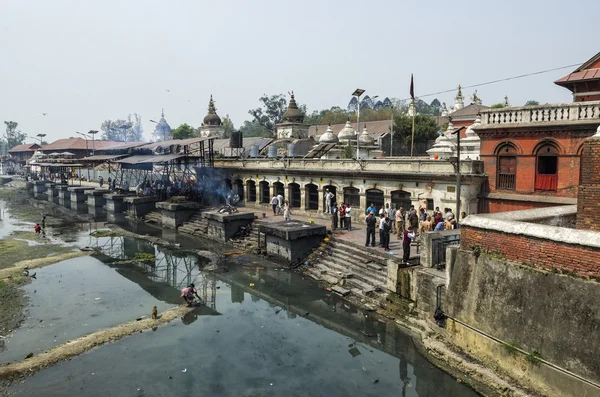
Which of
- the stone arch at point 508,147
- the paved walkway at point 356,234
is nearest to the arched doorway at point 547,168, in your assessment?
the stone arch at point 508,147

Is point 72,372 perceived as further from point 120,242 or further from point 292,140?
point 292,140

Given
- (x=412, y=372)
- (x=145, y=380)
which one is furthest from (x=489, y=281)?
(x=145, y=380)

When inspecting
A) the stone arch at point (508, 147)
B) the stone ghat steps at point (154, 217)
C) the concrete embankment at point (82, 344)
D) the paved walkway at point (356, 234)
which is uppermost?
the stone arch at point (508, 147)

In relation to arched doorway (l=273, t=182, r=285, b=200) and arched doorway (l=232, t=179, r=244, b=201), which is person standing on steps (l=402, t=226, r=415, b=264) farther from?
arched doorway (l=232, t=179, r=244, b=201)

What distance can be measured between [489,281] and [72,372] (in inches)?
430

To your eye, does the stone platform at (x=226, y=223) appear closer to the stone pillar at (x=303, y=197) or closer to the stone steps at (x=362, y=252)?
the stone pillar at (x=303, y=197)

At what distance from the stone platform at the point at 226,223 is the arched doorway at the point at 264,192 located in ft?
20.5

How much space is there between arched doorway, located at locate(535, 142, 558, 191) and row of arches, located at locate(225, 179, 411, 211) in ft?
21.0

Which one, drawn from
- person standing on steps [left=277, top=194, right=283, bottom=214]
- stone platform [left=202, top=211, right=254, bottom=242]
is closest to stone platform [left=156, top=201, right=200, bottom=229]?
stone platform [left=202, top=211, right=254, bottom=242]

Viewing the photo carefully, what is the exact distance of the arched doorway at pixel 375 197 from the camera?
81.2ft

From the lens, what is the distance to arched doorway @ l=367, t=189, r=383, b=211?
24750 millimetres

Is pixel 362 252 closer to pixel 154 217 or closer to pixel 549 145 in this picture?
pixel 549 145

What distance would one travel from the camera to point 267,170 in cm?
3238

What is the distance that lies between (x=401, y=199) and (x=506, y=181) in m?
5.49
